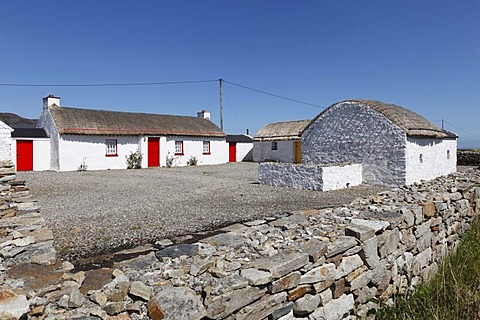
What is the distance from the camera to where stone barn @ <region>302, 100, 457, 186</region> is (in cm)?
1209

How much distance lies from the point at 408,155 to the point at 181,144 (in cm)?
1702

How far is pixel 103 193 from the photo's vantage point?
10445 millimetres

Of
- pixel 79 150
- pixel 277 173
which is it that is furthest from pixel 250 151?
pixel 277 173

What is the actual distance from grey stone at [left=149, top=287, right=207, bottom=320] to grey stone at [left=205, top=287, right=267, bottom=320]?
64 mm

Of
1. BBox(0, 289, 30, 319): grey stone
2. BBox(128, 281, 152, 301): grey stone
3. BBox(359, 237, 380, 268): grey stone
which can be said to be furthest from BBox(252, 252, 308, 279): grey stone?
BBox(0, 289, 30, 319): grey stone

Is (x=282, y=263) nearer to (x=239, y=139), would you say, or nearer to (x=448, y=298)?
(x=448, y=298)

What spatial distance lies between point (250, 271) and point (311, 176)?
9.34m

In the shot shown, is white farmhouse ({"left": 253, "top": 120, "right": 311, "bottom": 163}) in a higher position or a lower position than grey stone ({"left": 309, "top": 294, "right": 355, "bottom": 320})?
higher

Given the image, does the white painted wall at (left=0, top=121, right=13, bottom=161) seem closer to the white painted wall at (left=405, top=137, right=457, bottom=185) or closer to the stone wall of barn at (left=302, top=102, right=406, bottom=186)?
the stone wall of barn at (left=302, top=102, right=406, bottom=186)

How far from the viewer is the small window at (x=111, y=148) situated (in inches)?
824

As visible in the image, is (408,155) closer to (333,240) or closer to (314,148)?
(314,148)

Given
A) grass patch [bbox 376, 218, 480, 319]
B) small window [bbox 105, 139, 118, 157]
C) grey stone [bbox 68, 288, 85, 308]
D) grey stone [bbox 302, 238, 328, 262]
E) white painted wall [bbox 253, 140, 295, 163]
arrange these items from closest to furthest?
grey stone [bbox 68, 288, 85, 308] < grey stone [bbox 302, 238, 328, 262] < grass patch [bbox 376, 218, 480, 319] < small window [bbox 105, 139, 118, 157] < white painted wall [bbox 253, 140, 295, 163]

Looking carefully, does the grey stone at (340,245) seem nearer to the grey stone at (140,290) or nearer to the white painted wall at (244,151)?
the grey stone at (140,290)

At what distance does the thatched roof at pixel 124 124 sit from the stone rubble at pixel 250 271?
1644cm
